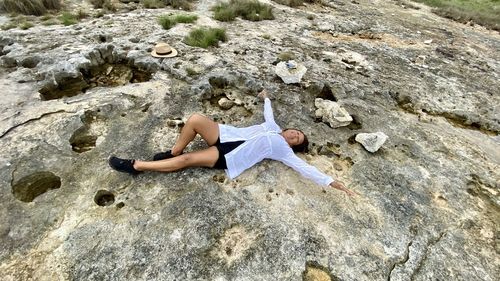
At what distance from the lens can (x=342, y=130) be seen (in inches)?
209

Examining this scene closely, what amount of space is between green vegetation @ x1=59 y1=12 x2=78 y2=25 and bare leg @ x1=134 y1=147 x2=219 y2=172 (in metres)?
5.26

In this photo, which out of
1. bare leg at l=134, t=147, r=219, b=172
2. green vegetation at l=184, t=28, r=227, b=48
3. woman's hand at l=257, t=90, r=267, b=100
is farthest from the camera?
green vegetation at l=184, t=28, r=227, b=48

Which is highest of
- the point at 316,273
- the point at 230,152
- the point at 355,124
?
the point at 230,152

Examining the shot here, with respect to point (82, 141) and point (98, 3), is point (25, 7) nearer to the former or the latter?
point (98, 3)

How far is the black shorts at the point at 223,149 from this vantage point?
4.36 metres

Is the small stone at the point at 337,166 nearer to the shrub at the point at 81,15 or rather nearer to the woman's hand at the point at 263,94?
the woman's hand at the point at 263,94

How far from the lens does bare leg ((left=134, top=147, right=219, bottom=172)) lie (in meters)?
4.21

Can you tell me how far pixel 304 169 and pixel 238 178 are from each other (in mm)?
756

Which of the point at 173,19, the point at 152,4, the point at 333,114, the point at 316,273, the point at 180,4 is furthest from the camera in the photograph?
the point at 180,4

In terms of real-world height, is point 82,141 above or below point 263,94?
below

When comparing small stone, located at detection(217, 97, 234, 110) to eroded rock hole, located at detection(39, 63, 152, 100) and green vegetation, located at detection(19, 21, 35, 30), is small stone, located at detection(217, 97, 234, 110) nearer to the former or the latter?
eroded rock hole, located at detection(39, 63, 152, 100)

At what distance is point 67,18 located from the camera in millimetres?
8133

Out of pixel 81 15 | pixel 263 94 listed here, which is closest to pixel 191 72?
pixel 263 94

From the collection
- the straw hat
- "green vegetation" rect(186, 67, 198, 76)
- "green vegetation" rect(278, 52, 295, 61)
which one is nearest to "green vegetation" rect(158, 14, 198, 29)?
the straw hat
